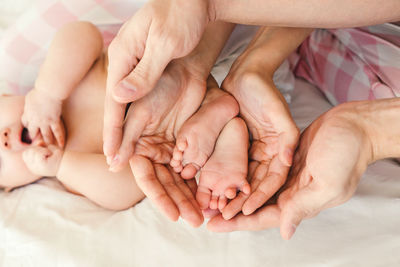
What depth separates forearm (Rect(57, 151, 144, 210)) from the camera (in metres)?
1.03

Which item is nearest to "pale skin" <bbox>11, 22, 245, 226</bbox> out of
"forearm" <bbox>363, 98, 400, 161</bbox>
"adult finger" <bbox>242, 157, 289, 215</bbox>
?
"adult finger" <bbox>242, 157, 289, 215</bbox>

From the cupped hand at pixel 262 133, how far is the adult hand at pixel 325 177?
3 cm

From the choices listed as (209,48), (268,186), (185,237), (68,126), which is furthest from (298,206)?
(68,126)

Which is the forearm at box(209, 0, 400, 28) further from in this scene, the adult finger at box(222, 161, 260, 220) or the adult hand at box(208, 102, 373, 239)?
the adult finger at box(222, 161, 260, 220)

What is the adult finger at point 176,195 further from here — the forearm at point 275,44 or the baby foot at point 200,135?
the forearm at point 275,44

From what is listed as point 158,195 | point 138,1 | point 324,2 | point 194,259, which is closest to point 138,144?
point 158,195

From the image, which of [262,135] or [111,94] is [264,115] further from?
[111,94]

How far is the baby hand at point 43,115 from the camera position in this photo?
1103mm

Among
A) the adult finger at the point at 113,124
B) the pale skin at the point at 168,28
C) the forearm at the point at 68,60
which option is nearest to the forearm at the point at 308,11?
the pale skin at the point at 168,28

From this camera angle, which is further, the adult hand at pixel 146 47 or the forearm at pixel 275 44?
the forearm at pixel 275 44

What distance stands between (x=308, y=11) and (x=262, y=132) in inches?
11.3

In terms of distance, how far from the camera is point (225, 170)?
0.75 meters

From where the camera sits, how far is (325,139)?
652 mm

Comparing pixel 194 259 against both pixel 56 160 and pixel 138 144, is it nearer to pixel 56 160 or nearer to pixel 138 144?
pixel 138 144
